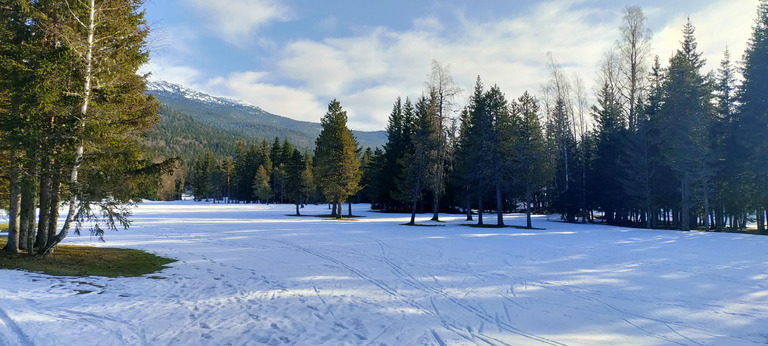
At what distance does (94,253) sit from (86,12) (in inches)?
321

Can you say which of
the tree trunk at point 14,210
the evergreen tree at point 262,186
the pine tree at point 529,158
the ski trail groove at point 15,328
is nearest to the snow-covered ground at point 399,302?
the ski trail groove at point 15,328

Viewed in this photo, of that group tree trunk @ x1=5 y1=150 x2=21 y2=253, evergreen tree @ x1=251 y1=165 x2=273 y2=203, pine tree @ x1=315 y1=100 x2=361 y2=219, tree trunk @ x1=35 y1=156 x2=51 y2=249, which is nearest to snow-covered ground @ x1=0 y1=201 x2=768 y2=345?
tree trunk @ x1=35 y1=156 x2=51 y2=249

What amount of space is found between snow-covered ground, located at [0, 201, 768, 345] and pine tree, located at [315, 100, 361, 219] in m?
24.2

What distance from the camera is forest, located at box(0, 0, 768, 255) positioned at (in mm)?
10109

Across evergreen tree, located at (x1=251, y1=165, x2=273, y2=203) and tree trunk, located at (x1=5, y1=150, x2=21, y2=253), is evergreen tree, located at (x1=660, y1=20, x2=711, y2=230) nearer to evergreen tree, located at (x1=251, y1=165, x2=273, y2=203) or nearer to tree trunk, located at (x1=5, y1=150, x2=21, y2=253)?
tree trunk, located at (x1=5, y1=150, x2=21, y2=253)

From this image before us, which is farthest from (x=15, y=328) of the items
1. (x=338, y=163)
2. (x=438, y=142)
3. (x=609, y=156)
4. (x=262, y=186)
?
(x=262, y=186)

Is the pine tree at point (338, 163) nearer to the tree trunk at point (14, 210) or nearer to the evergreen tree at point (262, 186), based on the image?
the tree trunk at point (14, 210)

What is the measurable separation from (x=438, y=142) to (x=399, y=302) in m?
23.4

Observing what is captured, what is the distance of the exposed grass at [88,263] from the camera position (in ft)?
31.5

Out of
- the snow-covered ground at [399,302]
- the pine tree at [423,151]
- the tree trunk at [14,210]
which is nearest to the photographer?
the snow-covered ground at [399,302]

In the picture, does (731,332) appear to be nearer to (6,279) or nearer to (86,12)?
(6,279)

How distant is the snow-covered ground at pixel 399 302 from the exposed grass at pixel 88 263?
728 millimetres

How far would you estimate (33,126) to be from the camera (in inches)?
375

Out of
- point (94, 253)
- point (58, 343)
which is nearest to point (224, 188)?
point (94, 253)
